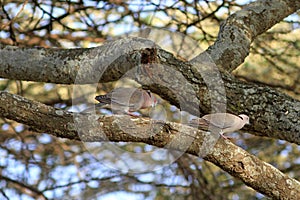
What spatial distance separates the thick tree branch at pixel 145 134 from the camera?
1.59 meters

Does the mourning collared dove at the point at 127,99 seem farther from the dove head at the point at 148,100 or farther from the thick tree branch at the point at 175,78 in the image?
the thick tree branch at the point at 175,78

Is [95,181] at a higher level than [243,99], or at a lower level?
lower

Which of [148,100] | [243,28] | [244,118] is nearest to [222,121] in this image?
[244,118]

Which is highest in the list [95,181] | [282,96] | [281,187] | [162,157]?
[282,96]

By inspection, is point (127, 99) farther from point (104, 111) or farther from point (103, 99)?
point (104, 111)

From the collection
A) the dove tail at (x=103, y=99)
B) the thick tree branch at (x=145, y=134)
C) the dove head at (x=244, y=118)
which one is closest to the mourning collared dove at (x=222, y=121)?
the dove head at (x=244, y=118)

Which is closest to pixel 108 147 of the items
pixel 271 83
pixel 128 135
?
pixel 128 135

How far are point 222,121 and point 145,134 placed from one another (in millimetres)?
416

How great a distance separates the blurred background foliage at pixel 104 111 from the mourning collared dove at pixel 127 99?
114 centimetres

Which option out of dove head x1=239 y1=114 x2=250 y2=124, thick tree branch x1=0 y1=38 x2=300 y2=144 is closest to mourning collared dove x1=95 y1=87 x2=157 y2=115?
thick tree branch x1=0 y1=38 x2=300 y2=144

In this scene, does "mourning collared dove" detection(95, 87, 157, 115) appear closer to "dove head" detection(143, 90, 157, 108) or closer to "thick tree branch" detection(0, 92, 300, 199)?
"dove head" detection(143, 90, 157, 108)

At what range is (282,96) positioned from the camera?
6.75 ft

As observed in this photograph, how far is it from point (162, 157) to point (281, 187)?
46.5 inches

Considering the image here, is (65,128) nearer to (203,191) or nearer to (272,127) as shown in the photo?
(272,127)
